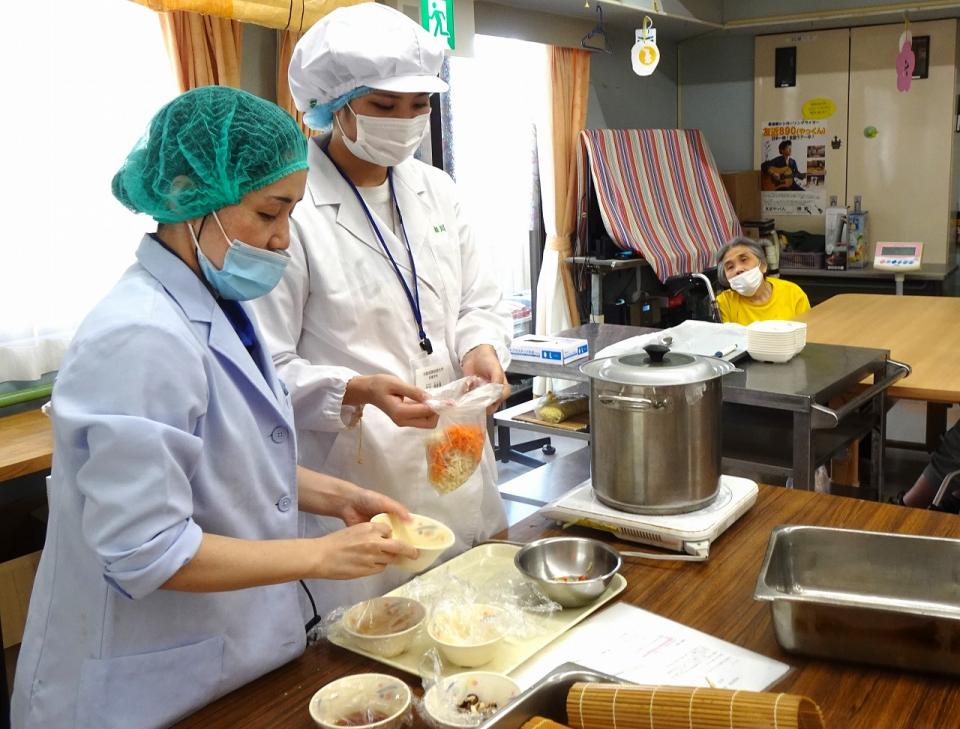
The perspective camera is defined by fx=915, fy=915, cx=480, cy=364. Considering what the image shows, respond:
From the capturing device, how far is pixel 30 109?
112 inches

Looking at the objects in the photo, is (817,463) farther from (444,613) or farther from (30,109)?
(30,109)

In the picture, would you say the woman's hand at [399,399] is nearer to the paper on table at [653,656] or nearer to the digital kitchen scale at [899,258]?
the paper on table at [653,656]

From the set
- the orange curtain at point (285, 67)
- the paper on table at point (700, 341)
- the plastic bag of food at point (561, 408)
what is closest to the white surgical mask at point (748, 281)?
the paper on table at point (700, 341)

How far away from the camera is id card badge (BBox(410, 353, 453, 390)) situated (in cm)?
189

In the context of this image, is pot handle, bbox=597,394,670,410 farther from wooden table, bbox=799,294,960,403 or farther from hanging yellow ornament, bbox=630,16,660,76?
hanging yellow ornament, bbox=630,16,660,76

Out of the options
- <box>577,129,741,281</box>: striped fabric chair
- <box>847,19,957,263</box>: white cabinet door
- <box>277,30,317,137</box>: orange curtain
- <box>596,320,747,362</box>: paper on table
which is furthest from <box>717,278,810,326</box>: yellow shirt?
<box>847,19,957,263</box>: white cabinet door

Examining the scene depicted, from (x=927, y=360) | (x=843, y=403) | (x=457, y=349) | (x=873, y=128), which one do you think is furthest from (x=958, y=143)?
(x=457, y=349)

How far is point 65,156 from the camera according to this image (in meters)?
2.96

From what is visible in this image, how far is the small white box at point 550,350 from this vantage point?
306cm

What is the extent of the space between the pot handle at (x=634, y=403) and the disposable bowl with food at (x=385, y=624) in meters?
0.47

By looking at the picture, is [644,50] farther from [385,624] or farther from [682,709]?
[682,709]

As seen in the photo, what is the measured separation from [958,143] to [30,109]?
5.91 metres

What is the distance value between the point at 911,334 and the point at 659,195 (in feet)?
8.48

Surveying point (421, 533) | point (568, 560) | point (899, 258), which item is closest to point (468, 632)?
point (421, 533)
